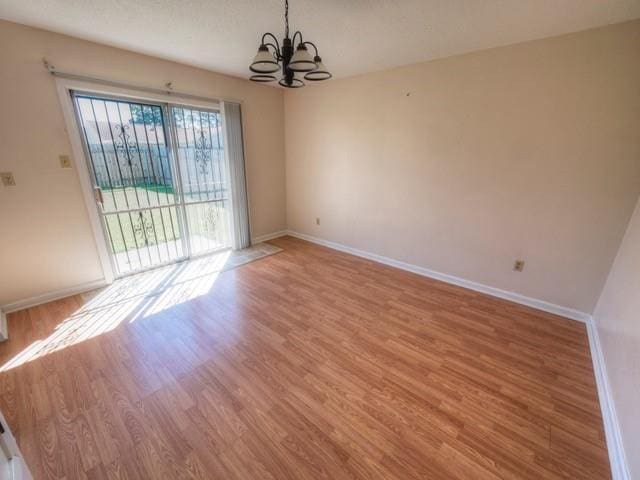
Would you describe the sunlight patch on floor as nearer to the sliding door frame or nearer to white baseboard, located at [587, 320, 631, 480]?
the sliding door frame

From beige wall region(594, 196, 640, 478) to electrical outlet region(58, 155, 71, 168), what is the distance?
4.34 metres

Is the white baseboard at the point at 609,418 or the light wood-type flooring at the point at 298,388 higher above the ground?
the white baseboard at the point at 609,418

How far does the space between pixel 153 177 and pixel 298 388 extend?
9.51 ft

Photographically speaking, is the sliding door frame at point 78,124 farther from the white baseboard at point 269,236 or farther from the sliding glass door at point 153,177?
the white baseboard at point 269,236

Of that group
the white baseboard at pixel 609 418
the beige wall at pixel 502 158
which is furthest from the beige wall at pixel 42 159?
the white baseboard at pixel 609 418

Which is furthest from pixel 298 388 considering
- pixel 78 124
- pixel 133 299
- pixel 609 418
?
pixel 78 124

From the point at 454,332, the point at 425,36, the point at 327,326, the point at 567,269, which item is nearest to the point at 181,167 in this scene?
the point at 327,326

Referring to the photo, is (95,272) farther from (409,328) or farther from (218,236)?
(409,328)

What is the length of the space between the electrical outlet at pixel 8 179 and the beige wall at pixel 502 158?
335 cm

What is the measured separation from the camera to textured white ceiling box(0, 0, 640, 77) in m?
1.82

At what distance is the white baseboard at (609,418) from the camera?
1.27 metres

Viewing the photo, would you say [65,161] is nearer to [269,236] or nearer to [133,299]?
[133,299]

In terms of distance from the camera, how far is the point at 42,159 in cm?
239

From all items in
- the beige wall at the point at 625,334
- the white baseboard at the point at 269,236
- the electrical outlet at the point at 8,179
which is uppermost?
the electrical outlet at the point at 8,179
